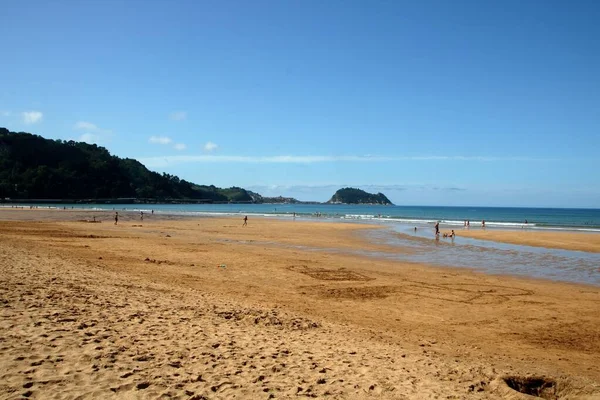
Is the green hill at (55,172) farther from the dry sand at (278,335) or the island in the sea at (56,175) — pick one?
the dry sand at (278,335)

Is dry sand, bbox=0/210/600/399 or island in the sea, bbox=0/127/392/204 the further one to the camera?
island in the sea, bbox=0/127/392/204

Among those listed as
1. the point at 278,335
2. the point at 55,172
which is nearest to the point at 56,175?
the point at 55,172

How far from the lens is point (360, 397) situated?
5.44 meters

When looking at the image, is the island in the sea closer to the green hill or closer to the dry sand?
the green hill

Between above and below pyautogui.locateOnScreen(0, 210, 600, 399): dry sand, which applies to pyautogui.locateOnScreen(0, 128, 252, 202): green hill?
above

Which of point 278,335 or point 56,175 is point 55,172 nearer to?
point 56,175

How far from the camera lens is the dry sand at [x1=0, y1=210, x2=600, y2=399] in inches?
218

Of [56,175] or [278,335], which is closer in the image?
[278,335]

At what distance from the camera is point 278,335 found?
809 centimetres

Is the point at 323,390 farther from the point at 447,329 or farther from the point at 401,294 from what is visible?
the point at 401,294

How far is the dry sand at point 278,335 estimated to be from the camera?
5.53 m

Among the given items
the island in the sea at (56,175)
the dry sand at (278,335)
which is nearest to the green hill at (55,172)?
the island in the sea at (56,175)

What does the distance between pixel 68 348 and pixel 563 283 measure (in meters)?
17.8

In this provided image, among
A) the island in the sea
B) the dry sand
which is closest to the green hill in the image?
the island in the sea
